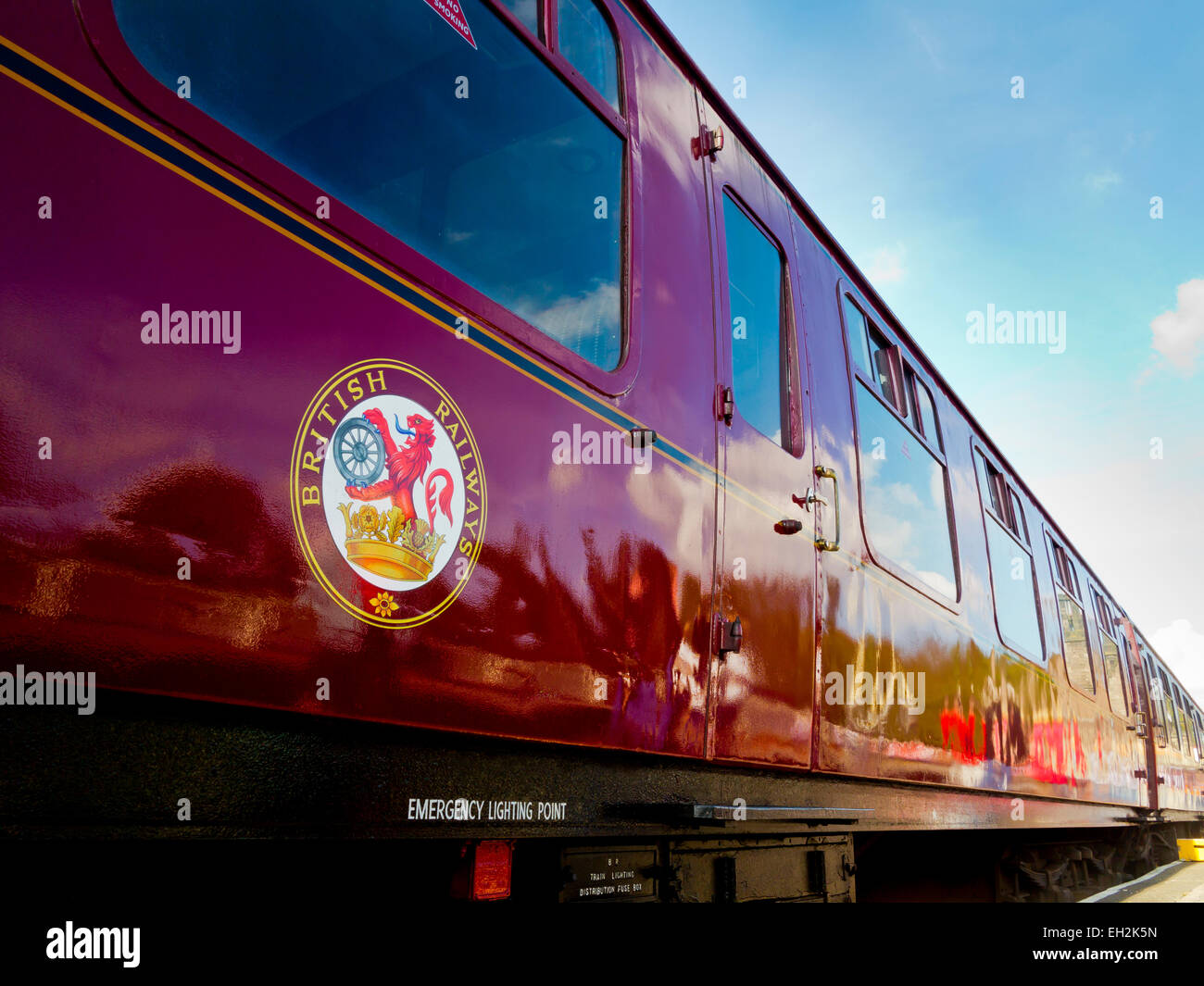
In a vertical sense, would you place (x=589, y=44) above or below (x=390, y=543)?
above

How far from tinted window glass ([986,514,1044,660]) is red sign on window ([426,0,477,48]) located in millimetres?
4711

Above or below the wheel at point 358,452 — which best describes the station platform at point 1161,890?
below

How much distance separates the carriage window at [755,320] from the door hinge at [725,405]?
9 cm

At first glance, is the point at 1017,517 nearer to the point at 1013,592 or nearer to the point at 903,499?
the point at 1013,592

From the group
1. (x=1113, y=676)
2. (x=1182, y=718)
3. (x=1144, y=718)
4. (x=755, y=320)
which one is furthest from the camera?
(x=1182, y=718)

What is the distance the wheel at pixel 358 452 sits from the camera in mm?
1588

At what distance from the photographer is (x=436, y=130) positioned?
1948 mm

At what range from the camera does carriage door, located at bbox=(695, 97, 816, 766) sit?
9.00 feet

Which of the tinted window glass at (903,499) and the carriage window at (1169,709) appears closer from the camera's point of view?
the tinted window glass at (903,499)

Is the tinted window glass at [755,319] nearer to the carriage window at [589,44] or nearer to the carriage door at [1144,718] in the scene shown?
the carriage window at [589,44]

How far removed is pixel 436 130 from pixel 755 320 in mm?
1555

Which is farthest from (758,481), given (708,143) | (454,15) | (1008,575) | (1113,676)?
(1113,676)

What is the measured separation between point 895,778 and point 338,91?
309 centimetres

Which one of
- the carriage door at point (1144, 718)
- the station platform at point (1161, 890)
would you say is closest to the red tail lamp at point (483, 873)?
the station platform at point (1161, 890)
